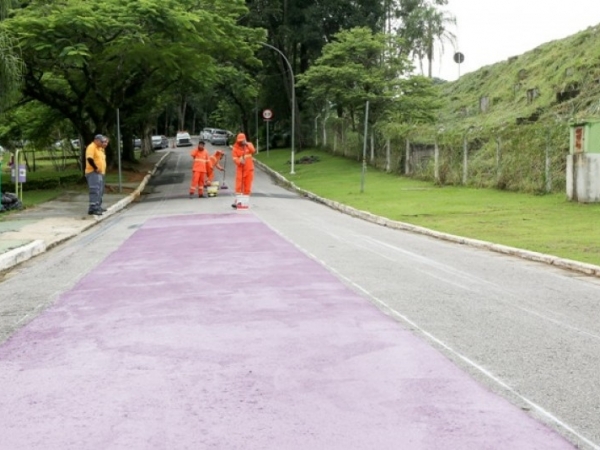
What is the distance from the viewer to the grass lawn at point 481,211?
44.1 feet

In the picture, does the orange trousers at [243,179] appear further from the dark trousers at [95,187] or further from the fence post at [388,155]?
the fence post at [388,155]

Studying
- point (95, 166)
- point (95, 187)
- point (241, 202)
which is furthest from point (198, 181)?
point (95, 166)

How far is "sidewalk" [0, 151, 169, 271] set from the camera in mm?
12342

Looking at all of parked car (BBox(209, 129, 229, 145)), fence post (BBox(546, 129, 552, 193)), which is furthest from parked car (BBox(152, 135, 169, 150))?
fence post (BBox(546, 129, 552, 193))

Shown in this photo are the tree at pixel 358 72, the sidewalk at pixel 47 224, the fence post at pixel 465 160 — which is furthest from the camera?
the tree at pixel 358 72

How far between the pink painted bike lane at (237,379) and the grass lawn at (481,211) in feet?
19.3

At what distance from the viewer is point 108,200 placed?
24.3 m

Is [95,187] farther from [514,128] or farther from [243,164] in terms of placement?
[514,128]

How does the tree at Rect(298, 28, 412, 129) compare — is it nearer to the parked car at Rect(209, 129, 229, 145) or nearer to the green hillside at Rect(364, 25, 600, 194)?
the green hillside at Rect(364, 25, 600, 194)

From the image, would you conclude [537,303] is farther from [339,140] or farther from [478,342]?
[339,140]

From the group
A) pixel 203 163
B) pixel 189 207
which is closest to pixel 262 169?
pixel 203 163

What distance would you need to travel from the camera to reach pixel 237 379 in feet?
16.2

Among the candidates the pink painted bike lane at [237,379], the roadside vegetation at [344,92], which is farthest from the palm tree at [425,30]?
the pink painted bike lane at [237,379]

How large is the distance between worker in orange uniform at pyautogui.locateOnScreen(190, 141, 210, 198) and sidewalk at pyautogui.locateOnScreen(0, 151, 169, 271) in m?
2.29
